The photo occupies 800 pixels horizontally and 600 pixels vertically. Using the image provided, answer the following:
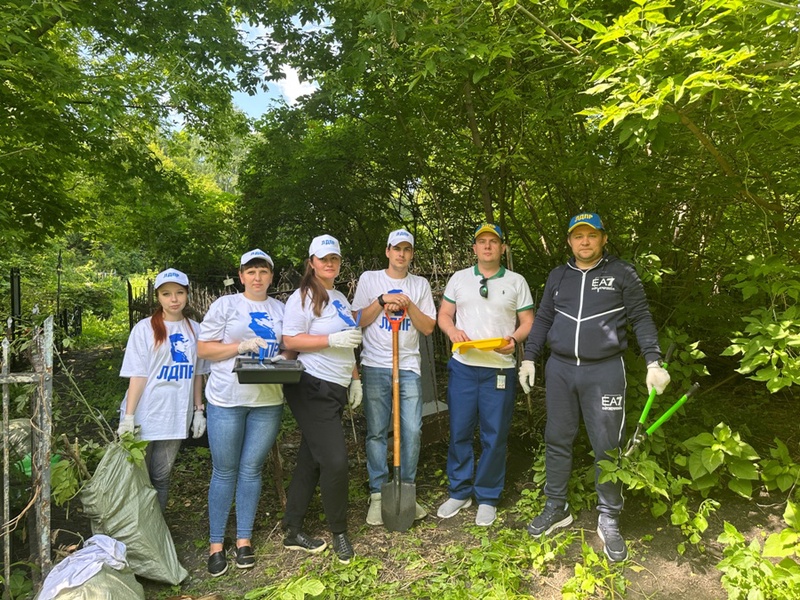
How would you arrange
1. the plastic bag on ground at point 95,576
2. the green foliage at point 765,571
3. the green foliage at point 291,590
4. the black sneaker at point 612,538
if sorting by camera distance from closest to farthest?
the plastic bag on ground at point 95,576 → the green foliage at point 765,571 → the green foliage at point 291,590 → the black sneaker at point 612,538

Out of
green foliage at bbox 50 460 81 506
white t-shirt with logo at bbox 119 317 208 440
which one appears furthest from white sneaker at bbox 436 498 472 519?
green foliage at bbox 50 460 81 506

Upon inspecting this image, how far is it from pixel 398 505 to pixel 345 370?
95 centimetres

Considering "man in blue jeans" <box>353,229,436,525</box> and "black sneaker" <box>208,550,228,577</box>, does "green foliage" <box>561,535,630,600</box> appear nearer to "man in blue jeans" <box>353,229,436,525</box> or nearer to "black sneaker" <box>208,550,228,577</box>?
"man in blue jeans" <box>353,229,436,525</box>

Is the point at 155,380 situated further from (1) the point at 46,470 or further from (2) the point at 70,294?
(2) the point at 70,294

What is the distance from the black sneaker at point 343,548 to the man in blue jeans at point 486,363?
69cm

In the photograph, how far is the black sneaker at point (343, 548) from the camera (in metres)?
2.91

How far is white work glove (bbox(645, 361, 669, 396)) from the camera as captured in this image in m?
2.69

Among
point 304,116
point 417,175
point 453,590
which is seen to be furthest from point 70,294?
point 453,590

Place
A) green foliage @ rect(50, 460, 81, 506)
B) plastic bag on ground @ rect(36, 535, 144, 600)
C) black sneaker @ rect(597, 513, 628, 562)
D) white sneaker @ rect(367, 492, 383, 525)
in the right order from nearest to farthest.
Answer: plastic bag on ground @ rect(36, 535, 144, 600), green foliage @ rect(50, 460, 81, 506), black sneaker @ rect(597, 513, 628, 562), white sneaker @ rect(367, 492, 383, 525)

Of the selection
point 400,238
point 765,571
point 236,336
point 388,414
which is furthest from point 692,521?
point 236,336

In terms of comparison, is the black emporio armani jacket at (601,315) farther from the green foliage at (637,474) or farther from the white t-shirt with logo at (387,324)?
the white t-shirt with logo at (387,324)

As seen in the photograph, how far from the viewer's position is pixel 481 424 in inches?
132

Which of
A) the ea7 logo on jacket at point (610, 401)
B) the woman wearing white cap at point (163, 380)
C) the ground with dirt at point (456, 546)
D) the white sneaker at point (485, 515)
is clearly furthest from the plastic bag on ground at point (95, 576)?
the ea7 logo on jacket at point (610, 401)

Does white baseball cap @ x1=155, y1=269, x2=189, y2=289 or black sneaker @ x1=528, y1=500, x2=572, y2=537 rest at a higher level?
white baseball cap @ x1=155, y1=269, x2=189, y2=289
